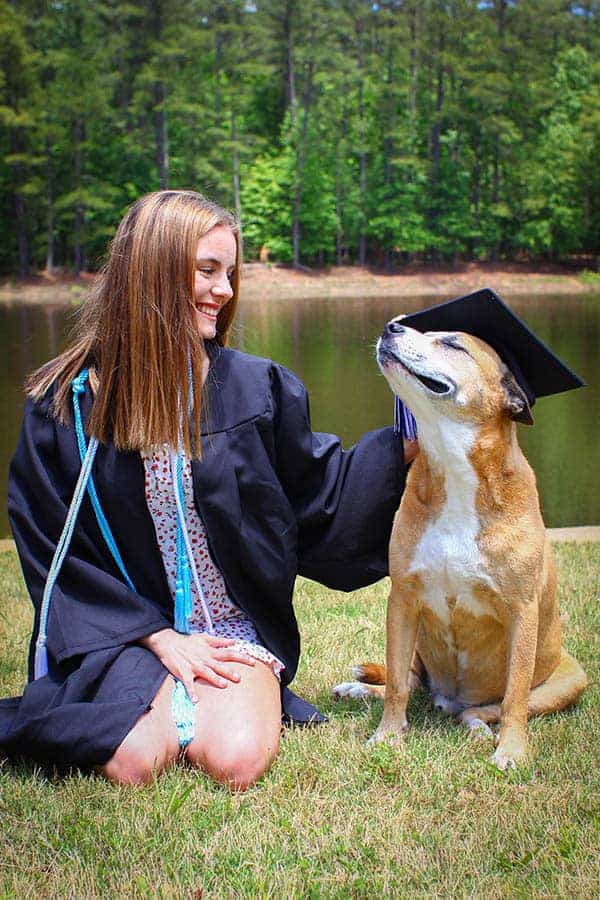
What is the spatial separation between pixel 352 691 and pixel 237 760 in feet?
2.94

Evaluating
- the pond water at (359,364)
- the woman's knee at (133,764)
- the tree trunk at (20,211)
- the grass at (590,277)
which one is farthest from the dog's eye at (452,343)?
the tree trunk at (20,211)

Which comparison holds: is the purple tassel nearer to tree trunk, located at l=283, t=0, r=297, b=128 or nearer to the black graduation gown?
the black graduation gown

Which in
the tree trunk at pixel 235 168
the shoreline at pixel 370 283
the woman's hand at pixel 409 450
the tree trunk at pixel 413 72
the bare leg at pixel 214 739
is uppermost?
the tree trunk at pixel 413 72

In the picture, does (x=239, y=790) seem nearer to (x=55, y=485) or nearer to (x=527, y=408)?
(x=55, y=485)

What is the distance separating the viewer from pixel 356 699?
3852 mm

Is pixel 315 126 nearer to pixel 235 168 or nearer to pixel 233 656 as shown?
pixel 235 168

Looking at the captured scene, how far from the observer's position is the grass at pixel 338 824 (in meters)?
2.56

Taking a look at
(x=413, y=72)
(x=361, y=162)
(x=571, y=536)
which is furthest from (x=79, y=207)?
(x=571, y=536)

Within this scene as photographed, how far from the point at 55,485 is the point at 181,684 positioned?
0.80 meters

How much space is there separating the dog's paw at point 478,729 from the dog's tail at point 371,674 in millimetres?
541

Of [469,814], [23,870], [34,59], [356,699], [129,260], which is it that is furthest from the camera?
[34,59]

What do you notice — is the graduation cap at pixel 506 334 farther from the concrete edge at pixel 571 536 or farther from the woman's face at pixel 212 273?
the concrete edge at pixel 571 536

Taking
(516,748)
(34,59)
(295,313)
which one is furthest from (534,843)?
(34,59)

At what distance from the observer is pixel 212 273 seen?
3.47m
